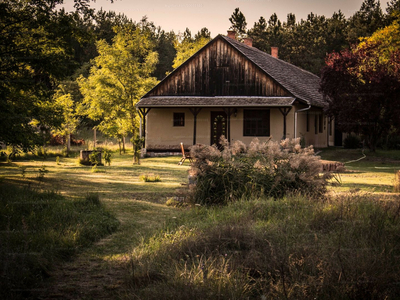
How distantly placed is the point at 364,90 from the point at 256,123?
7.07 metres

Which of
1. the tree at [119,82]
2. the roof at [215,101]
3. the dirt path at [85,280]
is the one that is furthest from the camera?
the tree at [119,82]

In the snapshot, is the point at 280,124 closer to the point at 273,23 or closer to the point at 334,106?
the point at 334,106

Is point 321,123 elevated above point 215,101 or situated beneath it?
situated beneath

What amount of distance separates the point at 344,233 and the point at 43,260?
149 inches

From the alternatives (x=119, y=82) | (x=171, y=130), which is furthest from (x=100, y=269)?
(x=119, y=82)

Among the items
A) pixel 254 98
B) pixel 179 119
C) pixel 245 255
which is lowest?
pixel 245 255

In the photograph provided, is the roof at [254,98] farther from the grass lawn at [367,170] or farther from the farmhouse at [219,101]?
the grass lawn at [367,170]

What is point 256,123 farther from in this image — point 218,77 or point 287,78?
point 287,78

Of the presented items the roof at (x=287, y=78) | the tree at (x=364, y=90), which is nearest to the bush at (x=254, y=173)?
the tree at (x=364, y=90)

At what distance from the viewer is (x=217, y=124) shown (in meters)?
29.9

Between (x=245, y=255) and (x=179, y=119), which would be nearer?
(x=245, y=255)

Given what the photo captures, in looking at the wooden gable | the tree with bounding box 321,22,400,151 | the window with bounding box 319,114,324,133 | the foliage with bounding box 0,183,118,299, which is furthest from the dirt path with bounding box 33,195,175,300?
the window with bounding box 319,114,324,133

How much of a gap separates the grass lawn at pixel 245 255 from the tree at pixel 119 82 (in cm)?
2425

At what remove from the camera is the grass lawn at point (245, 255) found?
470 cm
